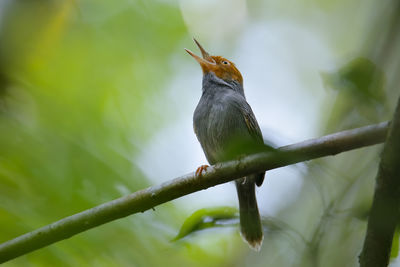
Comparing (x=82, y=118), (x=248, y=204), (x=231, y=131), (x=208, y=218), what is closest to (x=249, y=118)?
(x=231, y=131)

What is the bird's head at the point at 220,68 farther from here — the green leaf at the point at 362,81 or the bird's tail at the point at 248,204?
the green leaf at the point at 362,81

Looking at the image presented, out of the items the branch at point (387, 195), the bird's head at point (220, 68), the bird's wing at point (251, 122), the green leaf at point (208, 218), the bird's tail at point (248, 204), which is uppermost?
the bird's head at point (220, 68)

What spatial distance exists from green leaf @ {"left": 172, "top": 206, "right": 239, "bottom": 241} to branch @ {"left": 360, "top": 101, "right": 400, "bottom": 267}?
90 cm

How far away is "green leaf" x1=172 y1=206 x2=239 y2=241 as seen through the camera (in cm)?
267

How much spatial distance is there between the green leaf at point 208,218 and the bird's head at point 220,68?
344 cm

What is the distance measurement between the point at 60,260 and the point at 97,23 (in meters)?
4.82

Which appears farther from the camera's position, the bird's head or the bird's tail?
the bird's head

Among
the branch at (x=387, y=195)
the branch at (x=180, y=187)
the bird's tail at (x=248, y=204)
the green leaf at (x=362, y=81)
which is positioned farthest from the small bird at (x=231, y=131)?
the branch at (x=387, y=195)

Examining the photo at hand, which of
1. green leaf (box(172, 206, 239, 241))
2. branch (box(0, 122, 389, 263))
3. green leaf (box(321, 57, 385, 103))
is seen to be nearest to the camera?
green leaf (box(321, 57, 385, 103))

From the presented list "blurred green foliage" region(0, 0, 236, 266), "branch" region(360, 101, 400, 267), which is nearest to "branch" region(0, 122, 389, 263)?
"blurred green foliage" region(0, 0, 236, 266)

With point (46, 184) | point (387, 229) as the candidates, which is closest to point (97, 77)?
point (46, 184)

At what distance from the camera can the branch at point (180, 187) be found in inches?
99.7

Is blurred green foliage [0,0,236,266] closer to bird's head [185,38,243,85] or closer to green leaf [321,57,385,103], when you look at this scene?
bird's head [185,38,243,85]

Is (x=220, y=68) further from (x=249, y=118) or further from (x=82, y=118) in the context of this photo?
(x=82, y=118)
